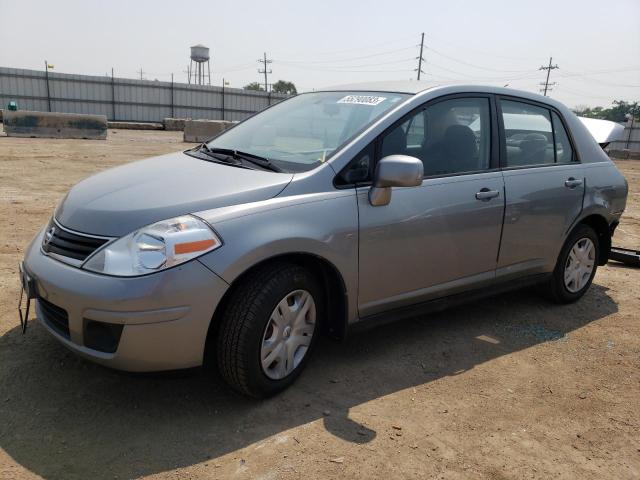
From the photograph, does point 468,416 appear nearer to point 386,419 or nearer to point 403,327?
point 386,419

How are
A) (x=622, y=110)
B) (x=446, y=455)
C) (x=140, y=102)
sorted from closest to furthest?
(x=446, y=455) < (x=140, y=102) < (x=622, y=110)

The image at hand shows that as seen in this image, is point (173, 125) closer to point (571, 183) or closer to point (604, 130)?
point (604, 130)

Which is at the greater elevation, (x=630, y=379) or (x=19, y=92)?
(x=19, y=92)

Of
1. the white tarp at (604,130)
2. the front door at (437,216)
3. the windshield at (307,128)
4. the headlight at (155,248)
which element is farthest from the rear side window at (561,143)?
the headlight at (155,248)

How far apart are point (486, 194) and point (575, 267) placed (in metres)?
1.49

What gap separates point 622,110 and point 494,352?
286 ft

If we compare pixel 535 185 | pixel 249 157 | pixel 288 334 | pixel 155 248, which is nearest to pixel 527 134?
pixel 535 185

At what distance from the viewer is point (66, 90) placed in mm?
33594

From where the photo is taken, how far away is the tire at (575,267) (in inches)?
170

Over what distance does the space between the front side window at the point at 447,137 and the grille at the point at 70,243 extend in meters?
1.61

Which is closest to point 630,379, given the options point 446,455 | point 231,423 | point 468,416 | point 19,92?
point 468,416

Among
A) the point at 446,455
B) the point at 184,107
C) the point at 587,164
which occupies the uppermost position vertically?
the point at 184,107

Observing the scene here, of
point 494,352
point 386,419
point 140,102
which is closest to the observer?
point 386,419

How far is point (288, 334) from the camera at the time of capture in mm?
2811
